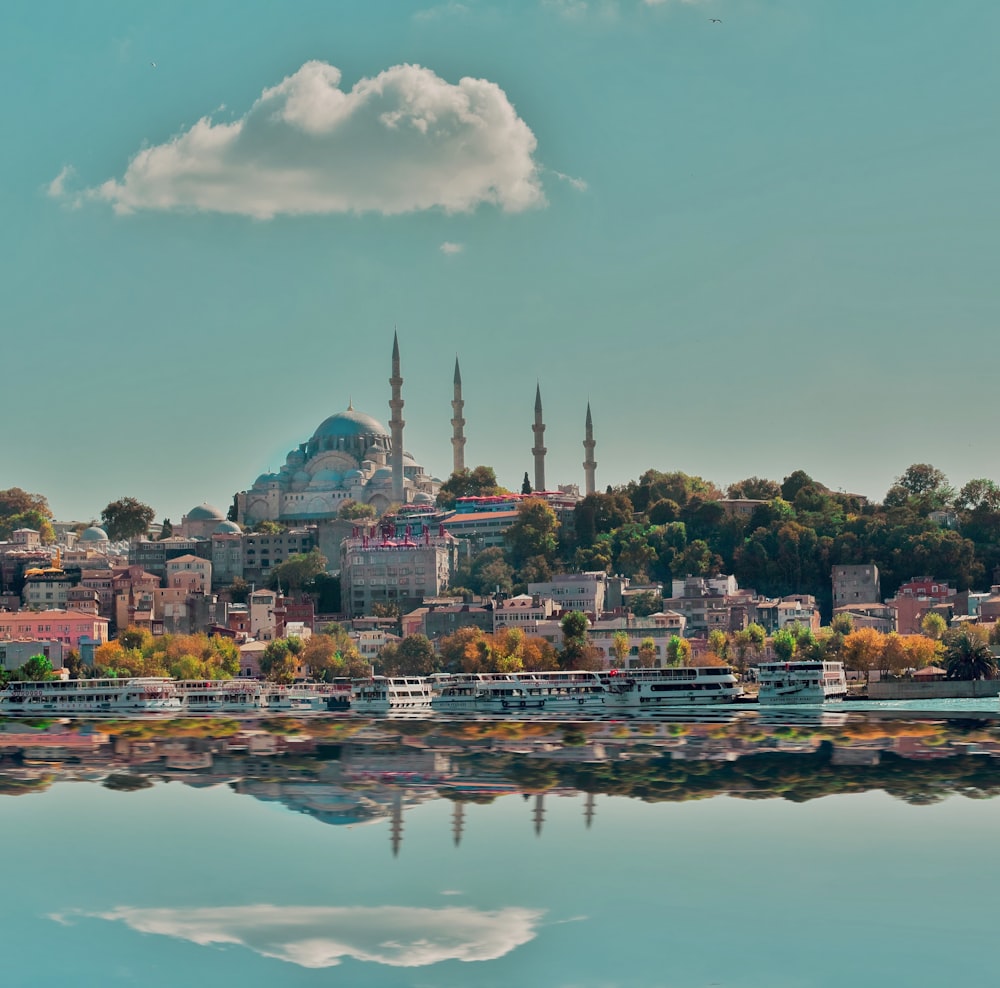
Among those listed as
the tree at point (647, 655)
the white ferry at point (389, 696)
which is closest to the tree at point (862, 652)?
the tree at point (647, 655)

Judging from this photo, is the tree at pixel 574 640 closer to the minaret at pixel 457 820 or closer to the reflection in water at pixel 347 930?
the minaret at pixel 457 820

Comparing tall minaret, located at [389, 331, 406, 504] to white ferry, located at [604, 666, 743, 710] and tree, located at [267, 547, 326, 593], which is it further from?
white ferry, located at [604, 666, 743, 710]

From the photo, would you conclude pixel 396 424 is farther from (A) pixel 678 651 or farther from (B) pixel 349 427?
(A) pixel 678 651

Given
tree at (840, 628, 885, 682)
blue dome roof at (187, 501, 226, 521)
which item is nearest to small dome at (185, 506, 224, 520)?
blue dome roof at (187, 501, 226, 521)

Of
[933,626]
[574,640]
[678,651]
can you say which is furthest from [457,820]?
[933,626]

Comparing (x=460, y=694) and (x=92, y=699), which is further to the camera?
(x=92, y=699)

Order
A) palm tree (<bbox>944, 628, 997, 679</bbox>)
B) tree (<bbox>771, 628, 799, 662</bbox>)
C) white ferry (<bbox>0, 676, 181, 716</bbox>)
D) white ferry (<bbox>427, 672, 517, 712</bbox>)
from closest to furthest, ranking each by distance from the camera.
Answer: white ferry (<bbox>427, 672, 517, 712</bbox>)
white ferry (<bbox>0, 676, 181, 716</bbox>)
palm tree (<bbox>944, 628, 997, 679</bbox>)
tree (<bbox>771, 628, 799, 662</bbox>)
